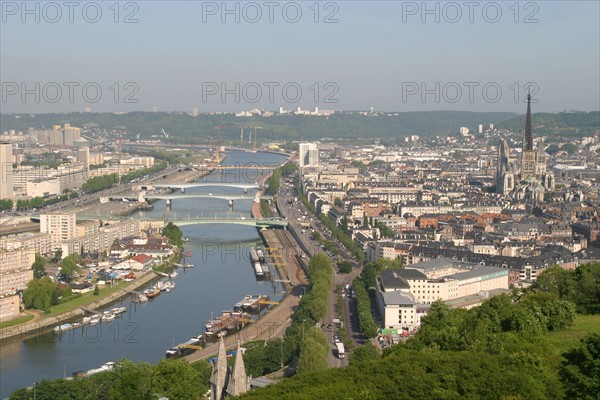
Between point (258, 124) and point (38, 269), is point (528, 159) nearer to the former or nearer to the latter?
point (38, 269)

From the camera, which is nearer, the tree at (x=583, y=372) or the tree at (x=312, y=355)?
the tree at (x=583, y=372)

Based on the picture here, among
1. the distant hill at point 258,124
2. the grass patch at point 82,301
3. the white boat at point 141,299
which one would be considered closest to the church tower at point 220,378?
the grass patch at point 82,301

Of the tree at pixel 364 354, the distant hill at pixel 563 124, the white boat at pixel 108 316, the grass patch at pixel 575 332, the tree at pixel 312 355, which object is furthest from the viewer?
the distant hill at pixel 563 124

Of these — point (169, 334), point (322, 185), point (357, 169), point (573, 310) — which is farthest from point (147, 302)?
point (357, 169)

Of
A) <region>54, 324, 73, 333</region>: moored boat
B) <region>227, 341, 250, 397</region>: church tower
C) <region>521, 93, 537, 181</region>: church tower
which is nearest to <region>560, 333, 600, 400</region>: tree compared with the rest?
<region>227, 341, 250, 397</region>: church tower

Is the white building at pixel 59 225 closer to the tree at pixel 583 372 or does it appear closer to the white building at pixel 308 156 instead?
the tree at pixel 583 372

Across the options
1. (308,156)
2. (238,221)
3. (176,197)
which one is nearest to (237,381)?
(238,221)

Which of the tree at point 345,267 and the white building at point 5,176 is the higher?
the white building at point 5,176
